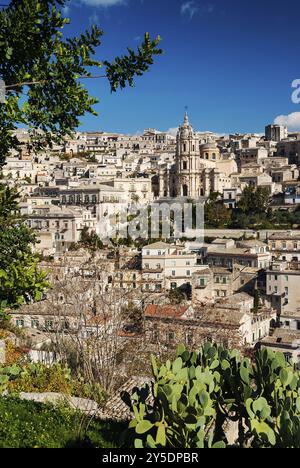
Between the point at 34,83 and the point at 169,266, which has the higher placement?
the point at 34,83

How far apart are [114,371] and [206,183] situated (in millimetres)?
55690

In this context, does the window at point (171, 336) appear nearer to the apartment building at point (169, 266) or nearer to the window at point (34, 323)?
the window at point (34, 323)

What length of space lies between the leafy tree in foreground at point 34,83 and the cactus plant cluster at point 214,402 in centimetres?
183

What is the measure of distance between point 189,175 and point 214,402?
60430 mm

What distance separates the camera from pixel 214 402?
257 inches

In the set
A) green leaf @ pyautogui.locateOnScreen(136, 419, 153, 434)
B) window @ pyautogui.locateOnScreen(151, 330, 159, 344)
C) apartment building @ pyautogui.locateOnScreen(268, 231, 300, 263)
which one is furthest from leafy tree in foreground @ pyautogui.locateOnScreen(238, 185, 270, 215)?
green leaf @ pyautogui.locateOnScreen(136, 419, 153, 434)

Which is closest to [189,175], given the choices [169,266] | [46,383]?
[169,266]

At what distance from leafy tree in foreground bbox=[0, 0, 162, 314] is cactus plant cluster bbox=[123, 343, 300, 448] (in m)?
1.83

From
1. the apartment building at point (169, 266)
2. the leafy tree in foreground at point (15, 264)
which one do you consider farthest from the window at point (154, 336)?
the apartment building at point (169, 266)

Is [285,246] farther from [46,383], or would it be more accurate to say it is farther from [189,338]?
[46,383]

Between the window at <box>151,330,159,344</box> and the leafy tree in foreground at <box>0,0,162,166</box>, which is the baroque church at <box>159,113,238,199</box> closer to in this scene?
the window at <box>151,330,159,344</box>

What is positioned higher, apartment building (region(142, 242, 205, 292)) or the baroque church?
the baroque church

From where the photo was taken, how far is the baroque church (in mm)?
64812

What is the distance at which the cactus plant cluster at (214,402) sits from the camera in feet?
17.8
